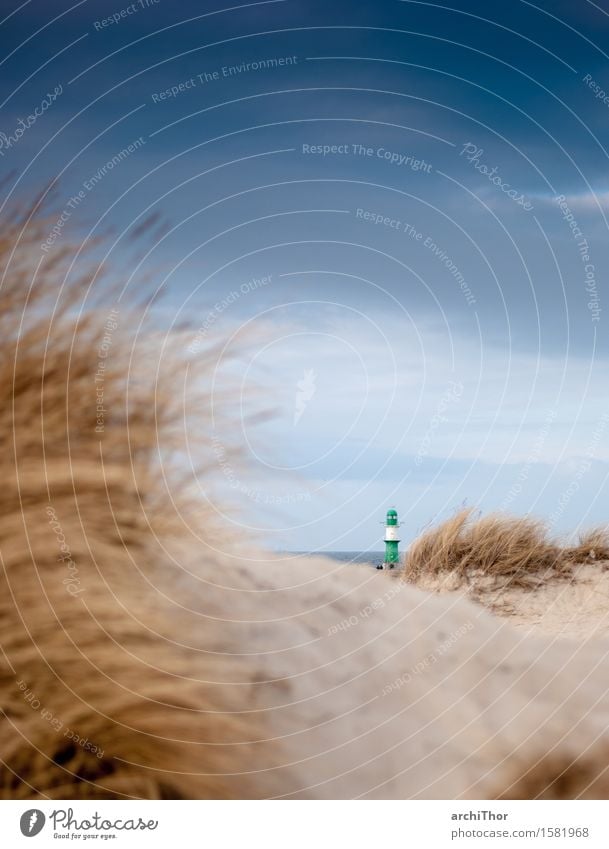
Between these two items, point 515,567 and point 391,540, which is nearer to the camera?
point 515,567

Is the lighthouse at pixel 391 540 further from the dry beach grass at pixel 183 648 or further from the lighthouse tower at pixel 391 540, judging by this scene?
the dry beach grass at pixel 183 648

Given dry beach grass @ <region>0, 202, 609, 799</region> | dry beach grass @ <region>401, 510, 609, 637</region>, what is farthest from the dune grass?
dry beach grass @ <region>0, 202, 609, 799</region>

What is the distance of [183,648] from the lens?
1480 millimetres

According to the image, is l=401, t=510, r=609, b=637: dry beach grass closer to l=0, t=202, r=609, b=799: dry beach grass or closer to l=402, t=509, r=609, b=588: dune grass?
l=402, t=509, r=609, b=588: dune grass

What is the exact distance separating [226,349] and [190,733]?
835 millimetres
